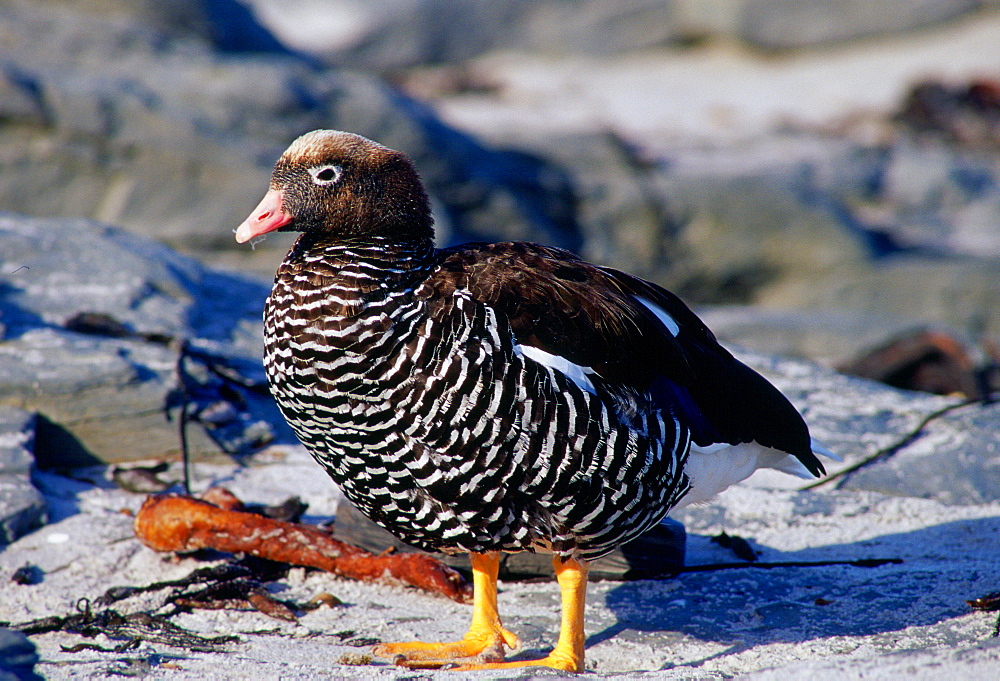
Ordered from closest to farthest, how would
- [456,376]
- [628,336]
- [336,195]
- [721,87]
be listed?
[456,376], [336,195], [628,336], [721,87]

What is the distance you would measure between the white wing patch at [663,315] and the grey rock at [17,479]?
288 centimetres

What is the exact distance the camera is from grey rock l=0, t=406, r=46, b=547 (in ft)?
15.1

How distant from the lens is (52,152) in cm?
1073

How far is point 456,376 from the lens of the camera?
136 inches

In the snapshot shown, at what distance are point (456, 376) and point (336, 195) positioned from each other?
A: 32.9 inches

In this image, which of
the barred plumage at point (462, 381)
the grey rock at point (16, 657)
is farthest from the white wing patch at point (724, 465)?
the grey rock at point (16, 657)

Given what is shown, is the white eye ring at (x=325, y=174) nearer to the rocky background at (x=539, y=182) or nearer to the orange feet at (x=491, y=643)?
the orange feet at (x=491, y=643)

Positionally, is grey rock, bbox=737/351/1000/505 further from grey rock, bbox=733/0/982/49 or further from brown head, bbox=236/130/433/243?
grey rock, bbox=733/0/982/49

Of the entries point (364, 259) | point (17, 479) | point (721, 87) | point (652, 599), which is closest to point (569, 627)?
point (652, 599)

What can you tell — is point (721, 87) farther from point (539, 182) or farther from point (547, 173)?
point (539, 182)

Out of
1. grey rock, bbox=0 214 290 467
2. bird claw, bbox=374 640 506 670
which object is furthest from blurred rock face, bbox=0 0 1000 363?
bird claw, bbox=374 640 506 670

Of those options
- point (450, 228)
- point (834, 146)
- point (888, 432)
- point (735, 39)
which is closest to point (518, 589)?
point (888, 432)

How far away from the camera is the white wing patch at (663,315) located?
13.8 ft

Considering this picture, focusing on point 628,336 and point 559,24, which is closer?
point 628,336
